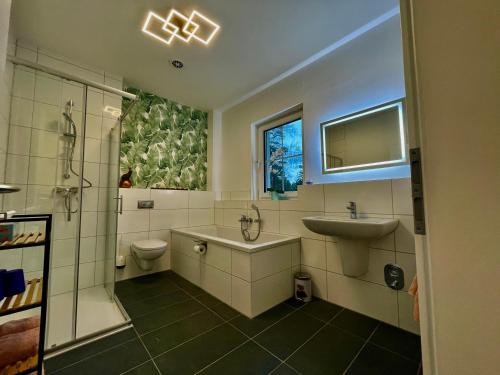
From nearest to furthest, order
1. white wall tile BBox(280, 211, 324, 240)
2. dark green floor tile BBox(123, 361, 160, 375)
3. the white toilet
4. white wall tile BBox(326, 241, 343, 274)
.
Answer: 1. dark green floor tile BBox(123, 361, 160, 375)
2. white wall tile BBox(326, 241, 343, 274)
3. white wall tile BBox(280, 211, 324, 240)
4. the white toilet

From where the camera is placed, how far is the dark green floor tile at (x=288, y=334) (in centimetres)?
133

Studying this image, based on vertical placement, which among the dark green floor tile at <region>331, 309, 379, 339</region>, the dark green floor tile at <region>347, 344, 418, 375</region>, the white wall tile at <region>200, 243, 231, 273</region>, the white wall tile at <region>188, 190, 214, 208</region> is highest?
the white wall tile at <region>188, 190, 214, 208</region>

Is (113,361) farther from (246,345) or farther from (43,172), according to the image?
(43,172)

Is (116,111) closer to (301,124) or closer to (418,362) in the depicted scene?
(301,124)

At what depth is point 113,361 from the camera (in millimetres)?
1230

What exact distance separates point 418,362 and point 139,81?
142 inches

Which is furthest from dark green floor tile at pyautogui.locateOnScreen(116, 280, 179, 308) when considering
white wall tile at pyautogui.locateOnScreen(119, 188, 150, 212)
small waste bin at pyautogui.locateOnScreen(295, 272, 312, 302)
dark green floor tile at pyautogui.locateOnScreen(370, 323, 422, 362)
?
dark green floor tile at pyautogui.locateOnScreen(370, 323, 422, 362)

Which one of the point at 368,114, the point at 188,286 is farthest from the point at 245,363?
the point at 368,114

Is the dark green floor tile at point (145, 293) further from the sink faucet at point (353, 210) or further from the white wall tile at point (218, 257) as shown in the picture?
the sink faucet at point (353, 210)

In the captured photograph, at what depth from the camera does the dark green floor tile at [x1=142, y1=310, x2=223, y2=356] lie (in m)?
1.36

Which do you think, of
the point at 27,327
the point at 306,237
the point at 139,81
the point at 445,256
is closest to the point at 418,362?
the point at 306,237

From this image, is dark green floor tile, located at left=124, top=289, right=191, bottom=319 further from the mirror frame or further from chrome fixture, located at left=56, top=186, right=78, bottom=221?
the mirror frame

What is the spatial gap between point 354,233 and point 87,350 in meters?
1.87

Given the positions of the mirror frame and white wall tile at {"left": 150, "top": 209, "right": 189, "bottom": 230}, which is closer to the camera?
the mirror frame
